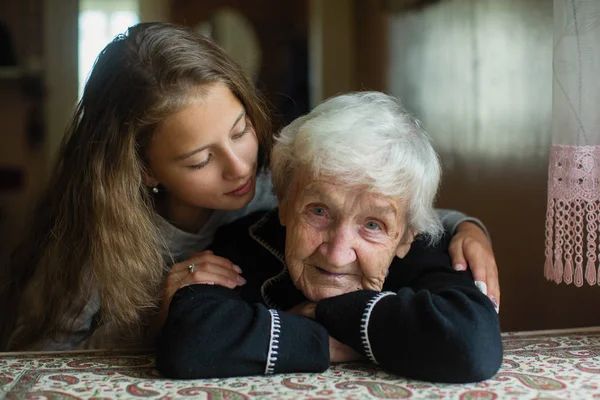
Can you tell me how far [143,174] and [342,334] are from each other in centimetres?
67

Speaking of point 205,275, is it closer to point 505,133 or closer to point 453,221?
point 453,221

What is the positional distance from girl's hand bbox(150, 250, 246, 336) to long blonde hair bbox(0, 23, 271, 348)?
0.17ft

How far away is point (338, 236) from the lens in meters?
1.41

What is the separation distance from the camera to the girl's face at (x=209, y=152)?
1.61m

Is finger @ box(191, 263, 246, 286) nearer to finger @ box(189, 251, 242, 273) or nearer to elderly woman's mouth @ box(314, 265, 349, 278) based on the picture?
finger @ box(189, 251, 242, 273)

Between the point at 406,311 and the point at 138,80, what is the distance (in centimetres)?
82

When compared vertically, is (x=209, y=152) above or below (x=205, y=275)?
above

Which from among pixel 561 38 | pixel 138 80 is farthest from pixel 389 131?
pixel 138 80

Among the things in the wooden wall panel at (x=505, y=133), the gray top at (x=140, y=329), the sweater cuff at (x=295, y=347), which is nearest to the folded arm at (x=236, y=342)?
the sweater cuff at (x=295, y=347)

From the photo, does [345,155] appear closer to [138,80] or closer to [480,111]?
[138,80]

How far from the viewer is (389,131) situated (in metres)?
1.43

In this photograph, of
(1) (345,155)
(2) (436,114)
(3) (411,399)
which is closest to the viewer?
(3) (411,399)

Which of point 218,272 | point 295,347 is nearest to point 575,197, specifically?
point 295,347

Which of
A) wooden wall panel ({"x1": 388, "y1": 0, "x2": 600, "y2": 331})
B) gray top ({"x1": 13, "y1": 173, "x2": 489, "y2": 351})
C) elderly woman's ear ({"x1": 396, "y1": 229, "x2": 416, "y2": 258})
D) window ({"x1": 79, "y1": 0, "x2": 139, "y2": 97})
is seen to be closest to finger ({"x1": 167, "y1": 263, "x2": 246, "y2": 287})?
gray top ({"x1": 13, "y1": 173, "x2": 489, "y2": 351})
